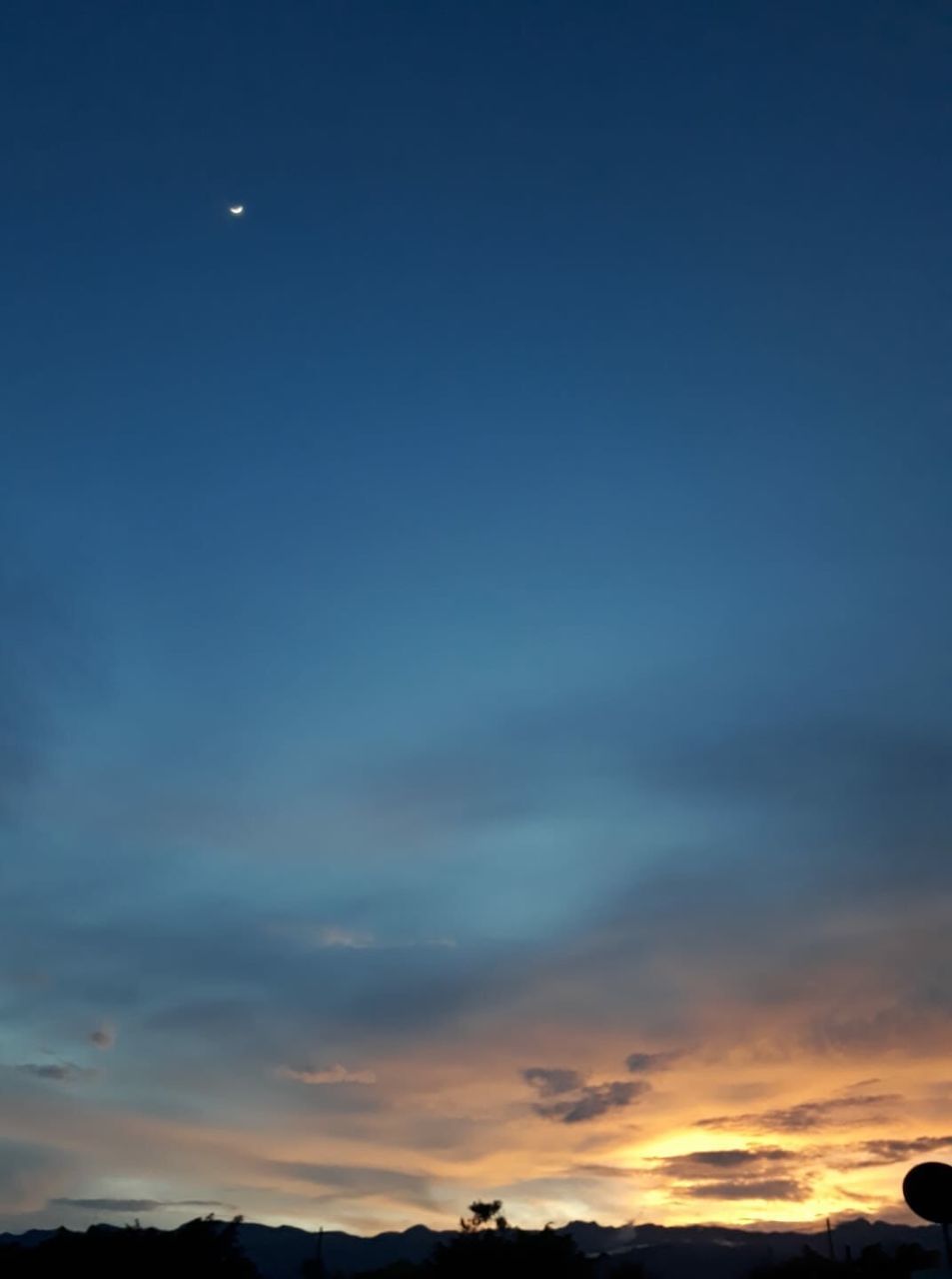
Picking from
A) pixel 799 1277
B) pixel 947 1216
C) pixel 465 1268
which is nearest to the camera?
pixel 947 1216

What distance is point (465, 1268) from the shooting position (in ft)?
206

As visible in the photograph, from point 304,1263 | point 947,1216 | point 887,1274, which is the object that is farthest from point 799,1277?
point 947,1216

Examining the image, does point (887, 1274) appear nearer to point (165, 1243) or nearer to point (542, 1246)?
point (542, 1246)

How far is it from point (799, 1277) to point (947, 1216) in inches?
2644

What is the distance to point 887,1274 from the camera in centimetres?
5984

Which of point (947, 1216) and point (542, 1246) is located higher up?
point (542, 1246)

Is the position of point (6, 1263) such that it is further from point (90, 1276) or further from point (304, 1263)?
point (304, 1263)

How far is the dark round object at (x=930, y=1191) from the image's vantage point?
42.1 feet

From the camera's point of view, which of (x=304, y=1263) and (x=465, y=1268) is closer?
(x=465, y=1268)

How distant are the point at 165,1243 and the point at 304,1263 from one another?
61.1 feet

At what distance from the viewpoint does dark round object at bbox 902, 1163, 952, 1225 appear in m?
12.8

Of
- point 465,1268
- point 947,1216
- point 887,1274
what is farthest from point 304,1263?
point 947,1216

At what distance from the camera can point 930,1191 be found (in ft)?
42.4

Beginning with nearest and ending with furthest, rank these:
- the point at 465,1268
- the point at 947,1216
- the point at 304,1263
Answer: the point at 947,1216, the point at 465,1268, the point at 304,1263
